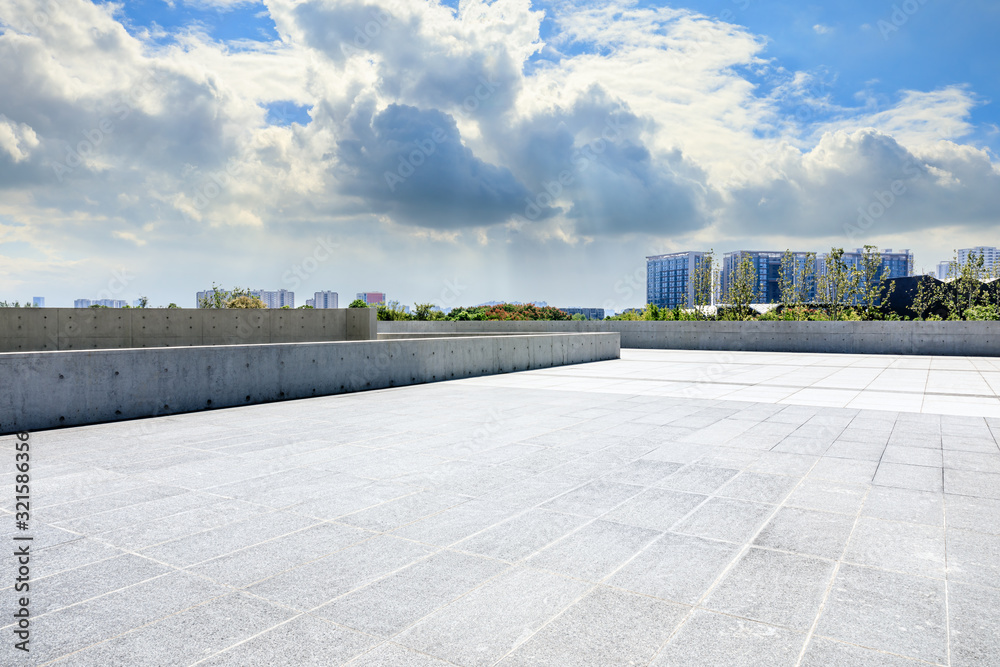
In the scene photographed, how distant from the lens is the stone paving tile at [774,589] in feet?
11.1

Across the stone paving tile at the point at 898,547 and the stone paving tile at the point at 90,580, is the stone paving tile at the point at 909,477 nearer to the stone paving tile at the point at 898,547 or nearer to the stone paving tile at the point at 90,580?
the stone paving tile at the point at 898,547

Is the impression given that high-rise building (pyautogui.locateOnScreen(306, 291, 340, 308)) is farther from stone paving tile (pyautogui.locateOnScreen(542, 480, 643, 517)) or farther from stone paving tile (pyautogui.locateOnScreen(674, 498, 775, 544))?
stone paving tile (pyautogui.locateOnScreen(674, 498, 775, 544))

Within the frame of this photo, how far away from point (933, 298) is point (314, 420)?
42557mm

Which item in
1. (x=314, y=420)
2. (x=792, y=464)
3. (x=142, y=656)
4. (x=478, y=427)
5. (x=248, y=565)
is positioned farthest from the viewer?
(x=314, y=420)

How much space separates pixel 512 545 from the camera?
438 cm

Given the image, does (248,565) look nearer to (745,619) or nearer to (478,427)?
(745,619)

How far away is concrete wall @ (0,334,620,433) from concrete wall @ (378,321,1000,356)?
18091mm

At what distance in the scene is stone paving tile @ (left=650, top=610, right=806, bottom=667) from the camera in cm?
292

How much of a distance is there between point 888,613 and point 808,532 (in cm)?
129

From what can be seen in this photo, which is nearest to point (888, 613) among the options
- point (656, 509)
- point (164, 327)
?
point (656, 509)

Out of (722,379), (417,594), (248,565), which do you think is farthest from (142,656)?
(722,379)

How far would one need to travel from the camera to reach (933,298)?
129 ft

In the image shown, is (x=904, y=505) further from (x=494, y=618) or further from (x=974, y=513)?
(x=494, y=618)

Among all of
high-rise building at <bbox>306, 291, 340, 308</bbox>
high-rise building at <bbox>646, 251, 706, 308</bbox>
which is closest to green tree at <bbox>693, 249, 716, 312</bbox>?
high-rise building at <bbox>646, 251, 706, 308</bbox>
